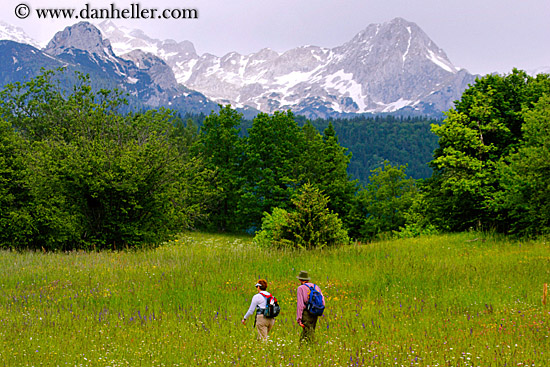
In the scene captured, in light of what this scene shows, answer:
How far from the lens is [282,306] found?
38.6 ft

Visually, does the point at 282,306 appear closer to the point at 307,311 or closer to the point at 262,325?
the point at 262,325

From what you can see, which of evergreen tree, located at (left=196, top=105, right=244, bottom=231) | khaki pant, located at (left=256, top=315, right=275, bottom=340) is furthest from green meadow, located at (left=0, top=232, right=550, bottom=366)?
evergreen tree, located at (left=196, top=105, right=244, bottom=231)

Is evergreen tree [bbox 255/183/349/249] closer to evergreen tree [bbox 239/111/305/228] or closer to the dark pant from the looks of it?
the dark pant

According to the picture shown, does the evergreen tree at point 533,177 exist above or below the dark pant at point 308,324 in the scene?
above

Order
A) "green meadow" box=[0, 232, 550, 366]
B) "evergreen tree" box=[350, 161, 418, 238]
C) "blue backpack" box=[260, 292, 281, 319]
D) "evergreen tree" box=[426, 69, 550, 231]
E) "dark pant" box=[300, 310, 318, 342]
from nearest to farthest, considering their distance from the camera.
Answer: "green meadow" box=[0, 232, 550, 366], "dark pant" box=[300, 310, 318, 342], "blue backpack" box=[260, 292, 281, 319], "evergreen tree" box=[426, 69, 550, 231], "evergreen tree" box=[350, 161, 418, 238]

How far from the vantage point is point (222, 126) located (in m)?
53.3

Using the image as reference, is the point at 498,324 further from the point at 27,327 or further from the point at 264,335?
the point at 27,327

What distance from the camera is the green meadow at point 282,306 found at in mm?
7730

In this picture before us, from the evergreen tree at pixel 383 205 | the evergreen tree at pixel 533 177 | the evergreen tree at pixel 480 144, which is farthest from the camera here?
the evergreen tree at pixel 383 205

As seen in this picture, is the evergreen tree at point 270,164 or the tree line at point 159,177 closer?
the tree line at point 159,177

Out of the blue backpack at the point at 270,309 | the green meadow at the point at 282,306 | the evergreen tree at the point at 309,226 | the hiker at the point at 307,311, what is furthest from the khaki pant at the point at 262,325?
the evergreen tree at the point at 309,226

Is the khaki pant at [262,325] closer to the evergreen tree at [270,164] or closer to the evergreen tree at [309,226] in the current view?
the evergreen tree at [309,226]

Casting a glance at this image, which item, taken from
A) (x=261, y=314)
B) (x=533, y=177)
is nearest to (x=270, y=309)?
(x=261, y=314)

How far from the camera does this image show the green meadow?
7.73 meters
